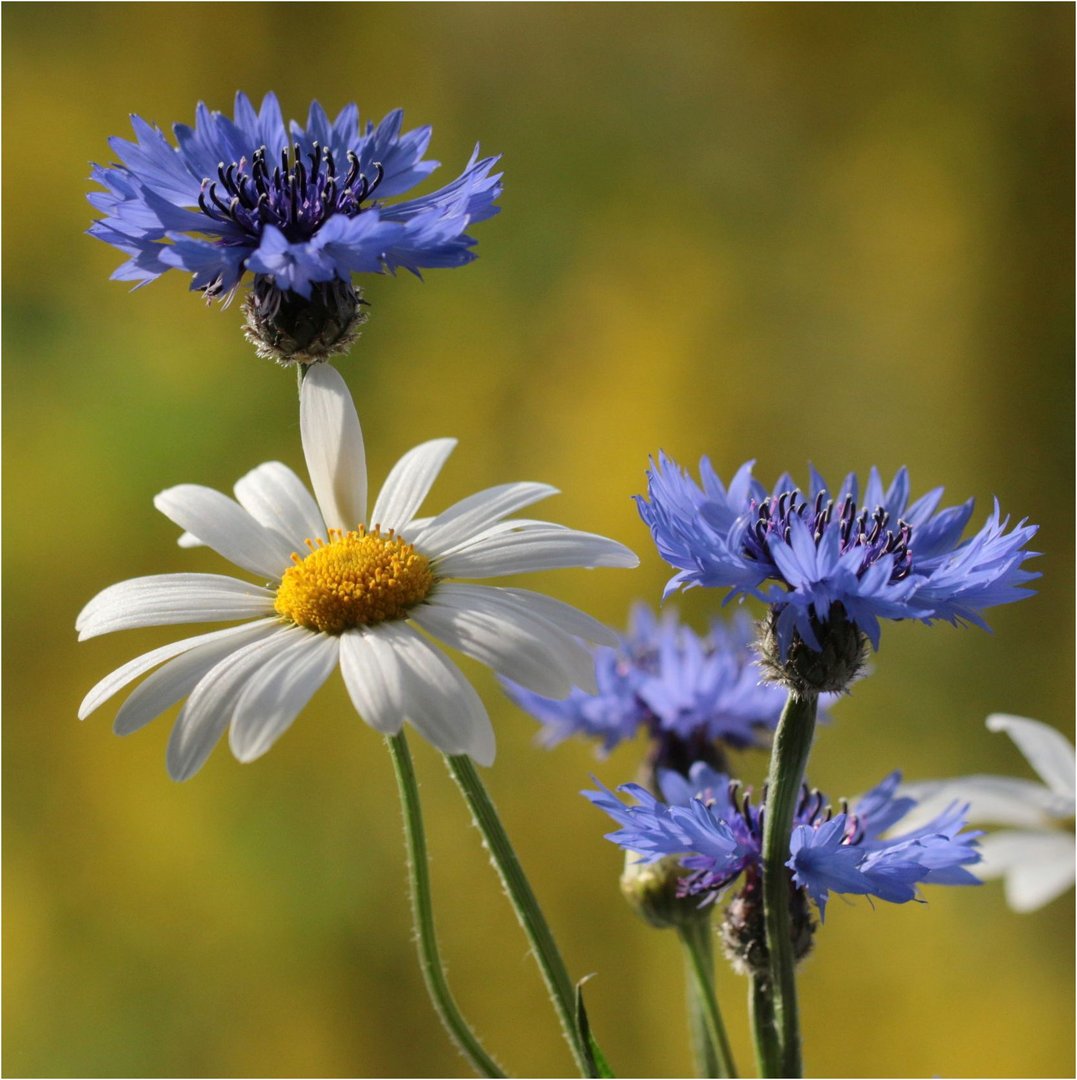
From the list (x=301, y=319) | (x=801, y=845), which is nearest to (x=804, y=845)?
(x=801, y=845)

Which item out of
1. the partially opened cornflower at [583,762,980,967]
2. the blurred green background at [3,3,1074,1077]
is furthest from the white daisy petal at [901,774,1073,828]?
the blurred green background at [3,3,1074,1077]

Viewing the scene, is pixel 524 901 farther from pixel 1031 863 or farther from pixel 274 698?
pixel 1031 863

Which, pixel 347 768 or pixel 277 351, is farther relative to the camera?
pixel 347 768

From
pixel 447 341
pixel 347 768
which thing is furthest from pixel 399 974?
pixel 447 341

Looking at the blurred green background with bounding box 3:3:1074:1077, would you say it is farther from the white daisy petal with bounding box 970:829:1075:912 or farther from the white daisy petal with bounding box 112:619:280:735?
the white daisy petal with bounding box 112:619:280:735

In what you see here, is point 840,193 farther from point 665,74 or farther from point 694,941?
point 694,941

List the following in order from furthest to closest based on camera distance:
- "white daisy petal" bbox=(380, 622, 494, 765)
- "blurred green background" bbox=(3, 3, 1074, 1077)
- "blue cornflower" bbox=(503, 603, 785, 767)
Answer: "blurred green background" bbox=(3, 3, 1074, 1077), "blue cornflower" bbox=(503, 603, 785, 767), "white daisy petal" bbox=(380, 622, 494, 765)

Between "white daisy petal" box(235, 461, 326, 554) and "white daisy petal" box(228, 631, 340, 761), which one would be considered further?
"white daisy petal" box(235, 461, 326, 554)
